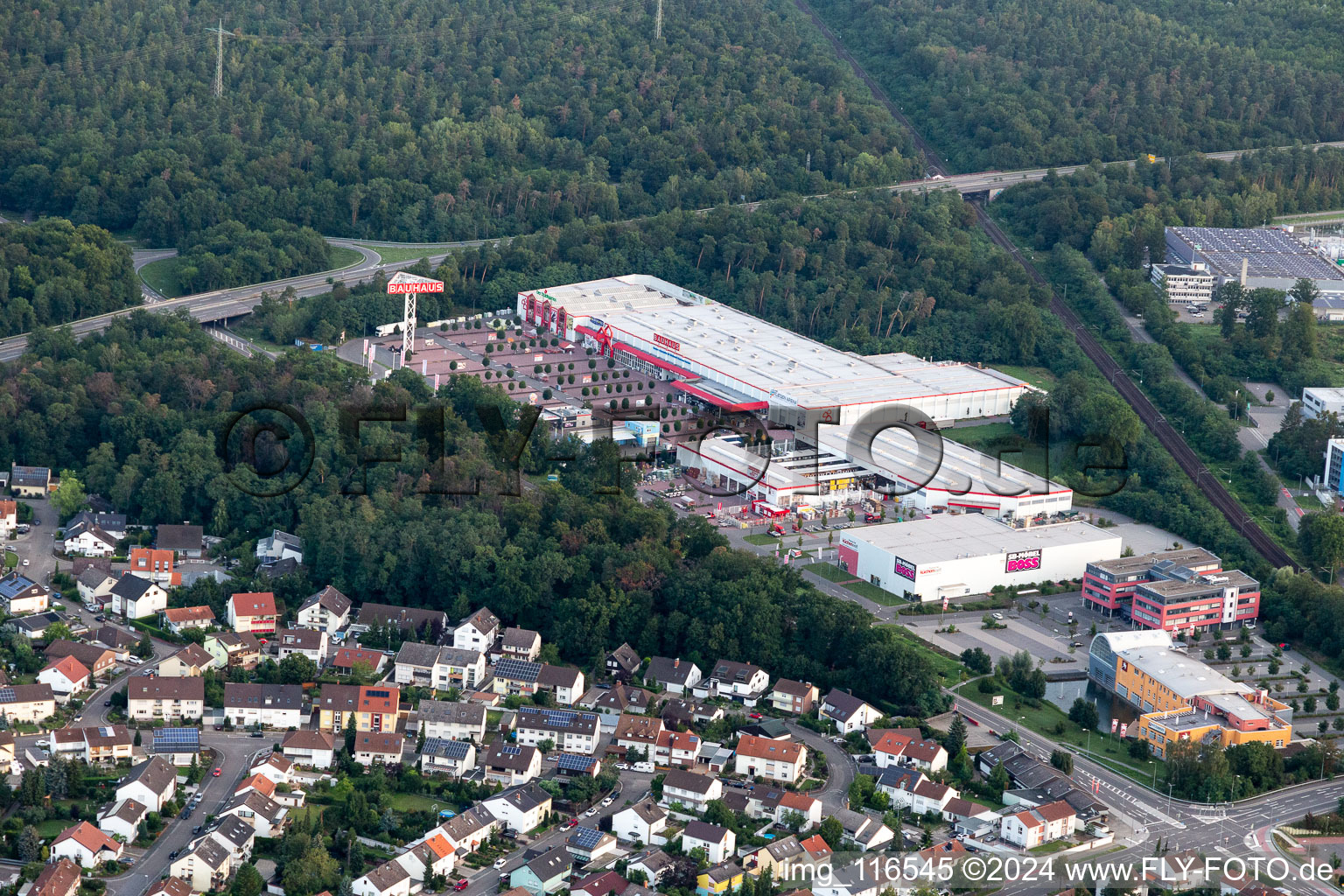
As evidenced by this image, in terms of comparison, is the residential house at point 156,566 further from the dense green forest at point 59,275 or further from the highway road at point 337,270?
the dense green forest at point 59,275

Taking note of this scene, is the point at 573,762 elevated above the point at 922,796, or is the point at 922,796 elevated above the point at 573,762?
the point at 922,796

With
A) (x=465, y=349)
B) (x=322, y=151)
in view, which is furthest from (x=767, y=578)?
(x=322, y=151)

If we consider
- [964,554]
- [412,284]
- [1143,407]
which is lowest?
[964,554]

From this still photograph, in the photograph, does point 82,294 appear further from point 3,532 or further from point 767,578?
point 767,578

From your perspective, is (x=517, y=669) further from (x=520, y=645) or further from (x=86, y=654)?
(x=86, y=654)

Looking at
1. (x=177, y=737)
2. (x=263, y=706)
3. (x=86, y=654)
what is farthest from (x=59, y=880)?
(x=86, y=654)

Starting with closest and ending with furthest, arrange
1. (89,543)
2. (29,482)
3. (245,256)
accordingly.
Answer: (89,543)
(29,482)
(245,256)
